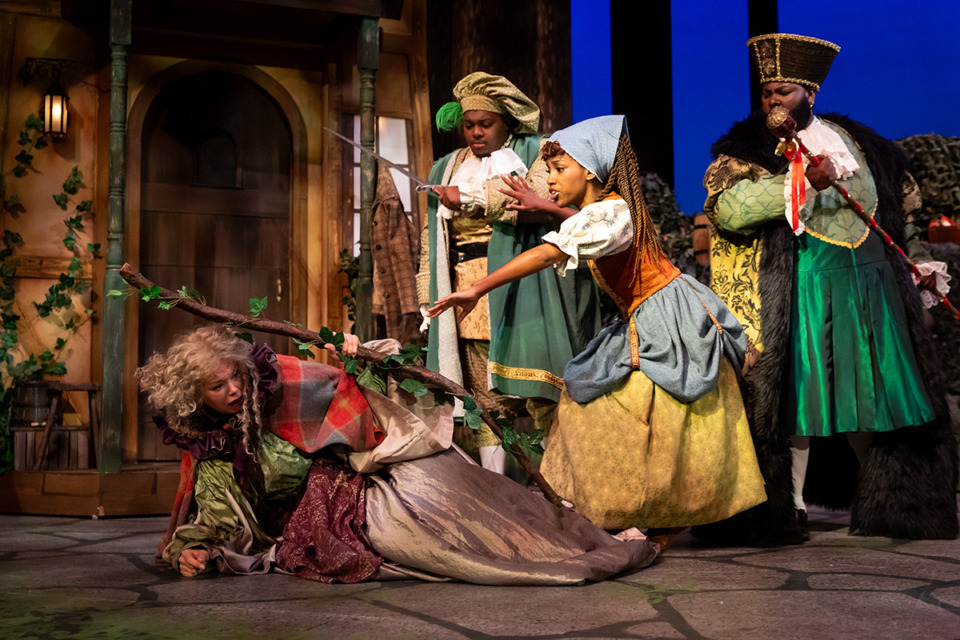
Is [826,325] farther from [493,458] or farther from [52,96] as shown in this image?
[52,96]

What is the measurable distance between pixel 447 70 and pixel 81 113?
7.52 feet

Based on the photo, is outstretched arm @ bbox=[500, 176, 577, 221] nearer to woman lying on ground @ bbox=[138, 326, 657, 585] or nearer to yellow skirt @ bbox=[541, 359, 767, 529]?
yellow skirt @ bbox=[541, 359, 767, 529]

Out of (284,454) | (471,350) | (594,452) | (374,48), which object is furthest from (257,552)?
(374,48)

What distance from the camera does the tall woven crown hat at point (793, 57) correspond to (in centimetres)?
399

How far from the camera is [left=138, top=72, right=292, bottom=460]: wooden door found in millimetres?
6273

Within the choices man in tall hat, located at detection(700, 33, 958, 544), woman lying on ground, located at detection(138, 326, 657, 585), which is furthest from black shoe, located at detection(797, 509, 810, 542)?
woman lying on ground, located at detection(138, 326, 657, 585)

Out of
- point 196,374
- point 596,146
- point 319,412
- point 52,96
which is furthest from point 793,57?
point 52,96

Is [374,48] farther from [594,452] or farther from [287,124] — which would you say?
[594,452]

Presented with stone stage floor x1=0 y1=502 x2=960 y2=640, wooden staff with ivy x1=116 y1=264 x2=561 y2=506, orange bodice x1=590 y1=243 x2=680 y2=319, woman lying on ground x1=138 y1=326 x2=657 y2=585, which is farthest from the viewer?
orange bodice x1=590 y1=243 x2=680 y2=319

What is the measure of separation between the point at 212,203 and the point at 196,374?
11.6 feet

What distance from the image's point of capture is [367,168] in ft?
18.7

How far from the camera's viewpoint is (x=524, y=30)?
640 centimetres

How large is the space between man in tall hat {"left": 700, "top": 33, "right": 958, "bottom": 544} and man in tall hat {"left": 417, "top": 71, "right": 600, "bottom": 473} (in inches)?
29.0

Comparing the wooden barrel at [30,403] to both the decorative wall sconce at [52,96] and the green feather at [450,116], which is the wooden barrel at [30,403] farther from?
the green feather at [450,116]
